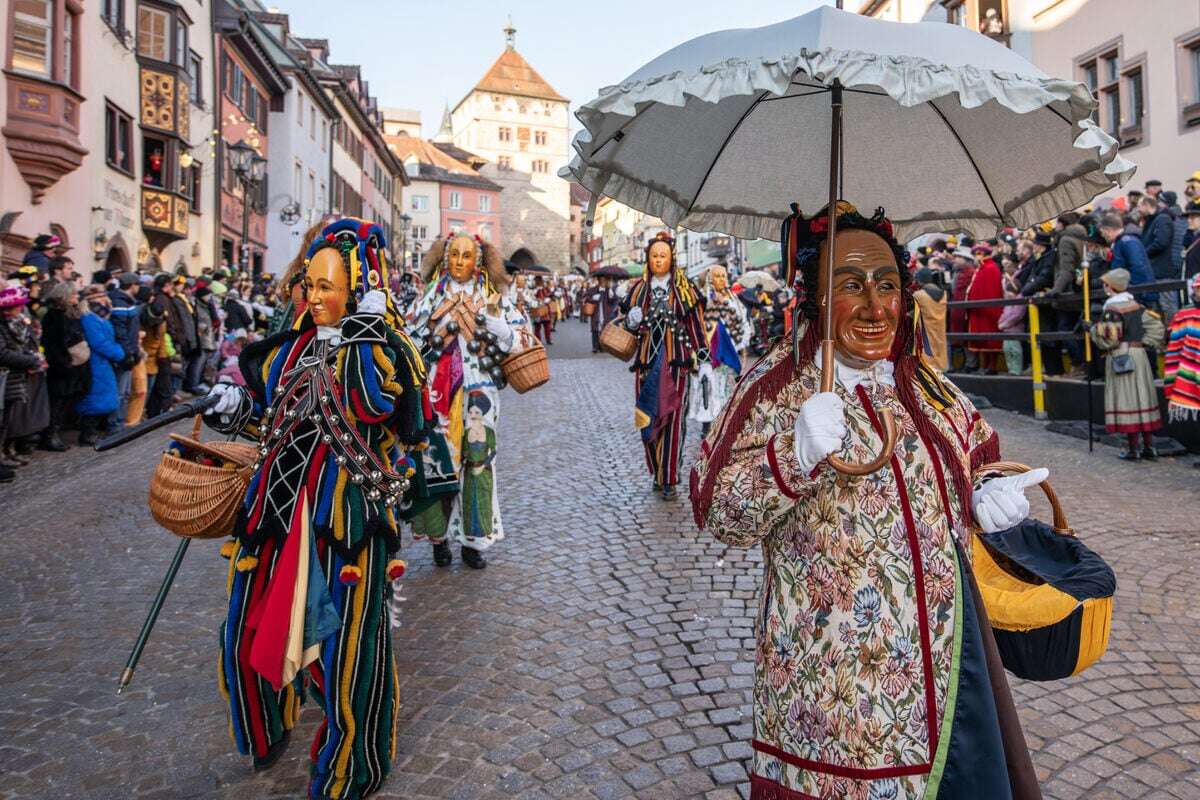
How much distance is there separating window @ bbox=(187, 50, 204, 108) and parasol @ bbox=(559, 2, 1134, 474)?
23008mm

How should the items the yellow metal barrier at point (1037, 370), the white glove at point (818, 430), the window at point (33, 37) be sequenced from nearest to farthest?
the white glove at point (818, 430) → the yellow metal barrier at point (1037, 370) → the window at point (33, 37)

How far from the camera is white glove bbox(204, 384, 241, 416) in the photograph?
3230mm

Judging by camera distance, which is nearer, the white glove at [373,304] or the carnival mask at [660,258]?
the white glove at [373,304]

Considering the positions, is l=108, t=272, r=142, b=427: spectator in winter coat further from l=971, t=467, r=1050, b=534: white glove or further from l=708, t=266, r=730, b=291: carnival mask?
l=971, t=467, r=1050, b=534: white glove

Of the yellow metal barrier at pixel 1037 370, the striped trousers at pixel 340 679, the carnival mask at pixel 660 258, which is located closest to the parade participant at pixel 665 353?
the carnival mask at pixel 660 258

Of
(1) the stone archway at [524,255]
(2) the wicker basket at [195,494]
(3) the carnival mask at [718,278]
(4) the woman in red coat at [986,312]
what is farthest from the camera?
(1) the stone archway at [524,255]

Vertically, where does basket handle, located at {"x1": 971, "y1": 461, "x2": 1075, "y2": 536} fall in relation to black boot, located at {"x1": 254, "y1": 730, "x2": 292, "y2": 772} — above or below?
above

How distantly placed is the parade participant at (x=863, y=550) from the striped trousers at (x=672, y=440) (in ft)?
17.6

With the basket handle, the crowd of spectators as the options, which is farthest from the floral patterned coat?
the crowd of spectators

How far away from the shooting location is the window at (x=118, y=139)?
1816 centimetres

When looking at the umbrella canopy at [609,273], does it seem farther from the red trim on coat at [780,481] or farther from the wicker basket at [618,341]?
the red trim on coat at [780,481]

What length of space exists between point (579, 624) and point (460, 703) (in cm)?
107

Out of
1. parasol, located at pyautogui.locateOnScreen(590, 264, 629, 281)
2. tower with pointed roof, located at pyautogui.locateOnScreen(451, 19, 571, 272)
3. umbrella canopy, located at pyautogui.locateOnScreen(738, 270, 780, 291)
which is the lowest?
umbrella canopy, located at pyautogui.locateOnScreen(738, 270, 780, 291)

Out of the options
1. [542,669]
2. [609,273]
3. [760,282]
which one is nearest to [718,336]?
[542,669]
